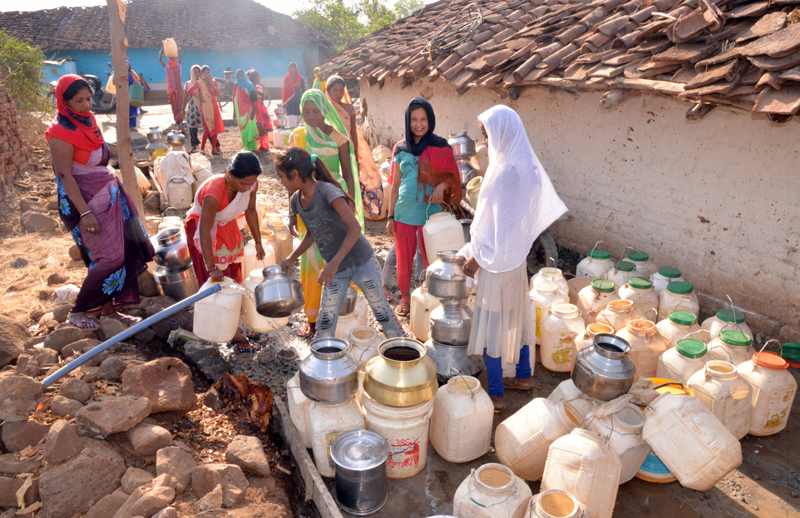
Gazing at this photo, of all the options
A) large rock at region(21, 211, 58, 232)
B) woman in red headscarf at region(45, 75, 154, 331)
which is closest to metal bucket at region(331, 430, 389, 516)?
woman in red headscarf at region(45, 75, 154, 331)

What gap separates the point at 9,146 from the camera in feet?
27.3

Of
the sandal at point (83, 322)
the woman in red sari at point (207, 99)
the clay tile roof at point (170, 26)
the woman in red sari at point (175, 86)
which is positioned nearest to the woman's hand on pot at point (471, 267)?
the sandal at point (83, 322)

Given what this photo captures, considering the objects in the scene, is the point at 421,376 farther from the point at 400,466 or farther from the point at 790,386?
the point at 790,386

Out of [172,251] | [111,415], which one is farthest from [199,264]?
[111,415]

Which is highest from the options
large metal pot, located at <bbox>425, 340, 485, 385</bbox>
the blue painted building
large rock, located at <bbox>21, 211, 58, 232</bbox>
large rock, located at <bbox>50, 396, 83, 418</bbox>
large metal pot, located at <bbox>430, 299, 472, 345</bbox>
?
the blue painted building

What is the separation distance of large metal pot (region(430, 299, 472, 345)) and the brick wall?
298 inches

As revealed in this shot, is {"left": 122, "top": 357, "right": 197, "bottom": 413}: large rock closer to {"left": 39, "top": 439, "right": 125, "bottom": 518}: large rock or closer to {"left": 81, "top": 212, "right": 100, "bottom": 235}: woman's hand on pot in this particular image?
{"left": 39, "top": 439, "right": 125, "bottom": 518}: large rock

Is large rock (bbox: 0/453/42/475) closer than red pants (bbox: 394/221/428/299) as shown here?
Yes

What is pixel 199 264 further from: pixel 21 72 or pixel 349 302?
pixel 21 72

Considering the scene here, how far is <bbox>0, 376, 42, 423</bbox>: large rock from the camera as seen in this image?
2879 mm

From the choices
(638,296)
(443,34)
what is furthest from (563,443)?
(443,34)

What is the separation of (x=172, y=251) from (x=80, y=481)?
8.23 ft

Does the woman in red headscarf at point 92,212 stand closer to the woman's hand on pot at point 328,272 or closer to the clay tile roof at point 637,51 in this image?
the woman's hand on pot at point 328,272

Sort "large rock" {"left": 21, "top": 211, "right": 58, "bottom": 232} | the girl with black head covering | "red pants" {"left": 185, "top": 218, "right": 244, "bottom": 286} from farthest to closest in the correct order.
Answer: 1. "large rock" {"left": 21, "top": 211, "right": 58, "bottom": 232}
2. the girl with black head covering
3. "red pants" {"left": 185, "top": 218, "right": 244, "bottom": 286}
